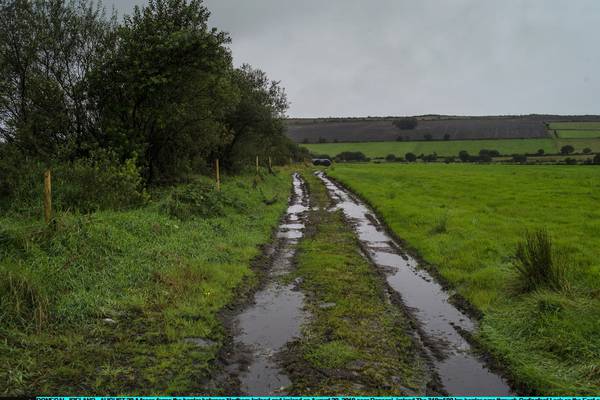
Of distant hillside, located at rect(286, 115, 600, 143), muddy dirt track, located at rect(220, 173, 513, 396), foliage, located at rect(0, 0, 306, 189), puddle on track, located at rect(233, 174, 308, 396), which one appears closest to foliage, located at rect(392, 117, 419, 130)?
distant hillside, located at rect(286, 115, 600, 143)

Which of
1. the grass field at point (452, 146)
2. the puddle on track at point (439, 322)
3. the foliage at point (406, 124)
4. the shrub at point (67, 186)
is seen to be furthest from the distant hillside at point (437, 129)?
the puddle on track at point (439, 322)

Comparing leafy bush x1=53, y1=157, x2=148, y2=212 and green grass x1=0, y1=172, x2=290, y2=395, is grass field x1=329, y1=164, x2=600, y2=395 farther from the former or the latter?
leafy bush x1=53, y1=157, x2=148, y2=212

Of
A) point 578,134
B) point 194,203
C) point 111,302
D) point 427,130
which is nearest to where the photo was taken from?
point 111,302

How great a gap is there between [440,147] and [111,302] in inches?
3704

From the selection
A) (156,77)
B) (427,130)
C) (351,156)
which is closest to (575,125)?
(427,130)

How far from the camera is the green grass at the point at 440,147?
85250mm

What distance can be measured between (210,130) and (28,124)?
8609mm

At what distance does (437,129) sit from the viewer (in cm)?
11050

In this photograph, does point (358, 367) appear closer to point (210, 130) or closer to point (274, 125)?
point (210, 130)

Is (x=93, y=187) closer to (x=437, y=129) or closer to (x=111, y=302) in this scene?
(x=111, y=302)

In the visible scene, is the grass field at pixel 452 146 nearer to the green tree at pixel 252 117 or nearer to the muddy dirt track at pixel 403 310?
the green tree at pixel 252 117

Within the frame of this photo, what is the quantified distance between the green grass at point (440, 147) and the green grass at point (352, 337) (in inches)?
3285

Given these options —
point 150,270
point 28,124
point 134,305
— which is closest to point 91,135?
point 28,124

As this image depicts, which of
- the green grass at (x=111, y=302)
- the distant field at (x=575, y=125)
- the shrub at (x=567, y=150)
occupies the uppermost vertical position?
the distant field at (x=575, y=125)
